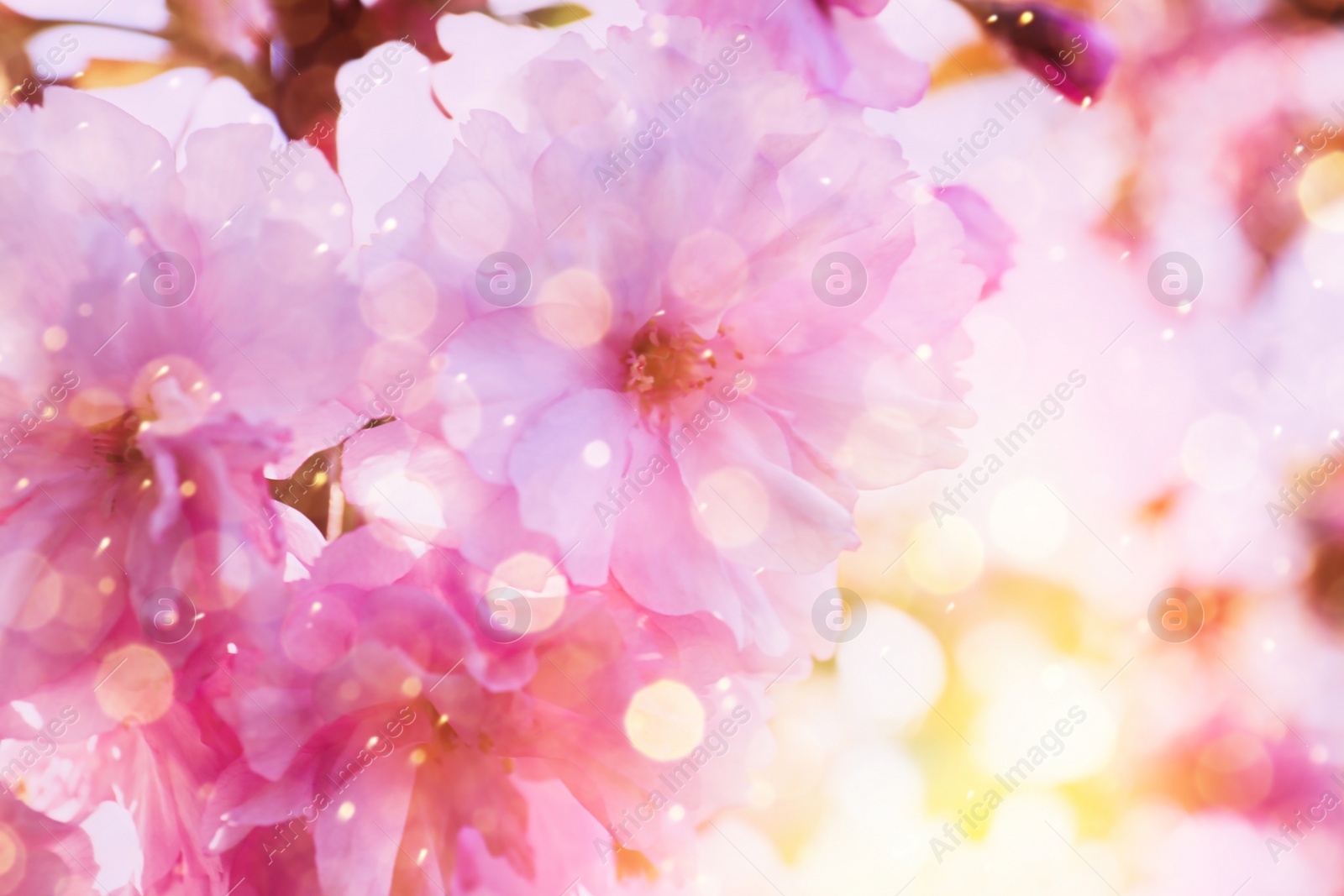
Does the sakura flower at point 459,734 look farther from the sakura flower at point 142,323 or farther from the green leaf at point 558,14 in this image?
the green leaf at point 558,14

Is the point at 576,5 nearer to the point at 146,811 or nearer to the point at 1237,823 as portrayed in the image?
the point at 146,811

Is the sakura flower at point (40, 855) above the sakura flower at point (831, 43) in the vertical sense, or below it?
below

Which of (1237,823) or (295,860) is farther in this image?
(1237,823)

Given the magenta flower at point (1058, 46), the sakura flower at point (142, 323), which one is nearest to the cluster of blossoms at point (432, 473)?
the sakura flower at point (142, 323)

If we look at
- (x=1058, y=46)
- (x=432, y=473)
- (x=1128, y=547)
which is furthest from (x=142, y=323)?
(x=1128, y=547)

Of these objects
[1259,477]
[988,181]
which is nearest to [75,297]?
[988,181]

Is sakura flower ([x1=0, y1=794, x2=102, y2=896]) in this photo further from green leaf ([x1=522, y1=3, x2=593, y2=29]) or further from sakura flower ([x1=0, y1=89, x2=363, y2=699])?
green leaf ([x1=522, y1=3, x2=593, y2=29])

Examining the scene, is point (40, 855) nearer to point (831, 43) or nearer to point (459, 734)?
point (459, 734)
